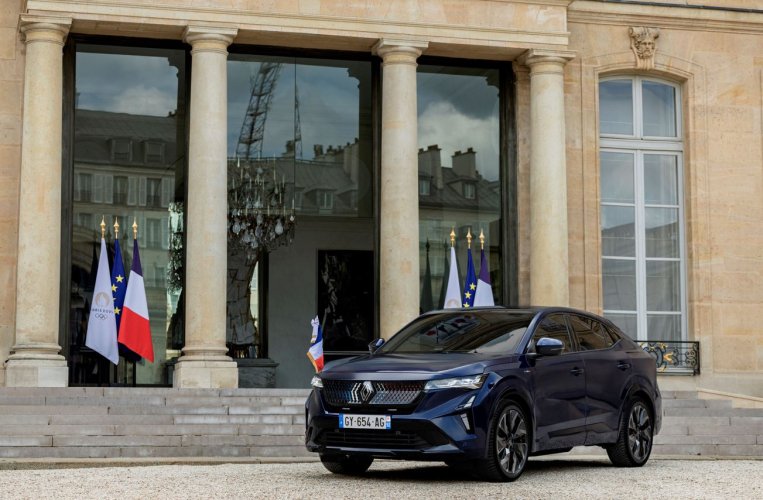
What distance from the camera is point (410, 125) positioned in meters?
19.8

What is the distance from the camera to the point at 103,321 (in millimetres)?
19094

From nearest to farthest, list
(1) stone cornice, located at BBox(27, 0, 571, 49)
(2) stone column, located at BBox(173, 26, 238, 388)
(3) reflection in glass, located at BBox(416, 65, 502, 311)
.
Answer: (2) stone column, located at BBox(173, 26, 238, 388)
(1) stone cornice, located at BBox(27, 0, 571, 49)
(3) reflection in glass, located at BBox(416, 65, 502, 311)

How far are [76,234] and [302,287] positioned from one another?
6.15 meters

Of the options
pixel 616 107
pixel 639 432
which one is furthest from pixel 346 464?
pixel 616 107

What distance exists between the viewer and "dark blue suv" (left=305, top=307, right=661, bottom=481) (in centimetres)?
1004

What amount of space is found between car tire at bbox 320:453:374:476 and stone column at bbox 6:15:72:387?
8.04 metres

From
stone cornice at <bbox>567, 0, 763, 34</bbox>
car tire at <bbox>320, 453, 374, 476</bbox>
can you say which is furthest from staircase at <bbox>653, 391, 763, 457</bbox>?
stone cornice at <bbox>567, 0, 763, 34</bbox>

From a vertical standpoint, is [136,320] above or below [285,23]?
below

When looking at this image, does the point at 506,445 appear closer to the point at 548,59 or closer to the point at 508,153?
the point at 548,59

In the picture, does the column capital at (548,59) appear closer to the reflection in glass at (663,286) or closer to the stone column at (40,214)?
the reflection in glass at (663,286)

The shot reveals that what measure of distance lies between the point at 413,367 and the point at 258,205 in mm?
12113

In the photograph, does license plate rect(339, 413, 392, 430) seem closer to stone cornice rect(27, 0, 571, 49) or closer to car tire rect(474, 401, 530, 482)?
car tire rect(474, 401, 530, 482)

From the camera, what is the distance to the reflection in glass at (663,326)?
22.1 metres

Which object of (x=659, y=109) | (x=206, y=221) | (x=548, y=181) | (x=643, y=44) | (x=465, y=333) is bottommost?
(x=465, y=333)
